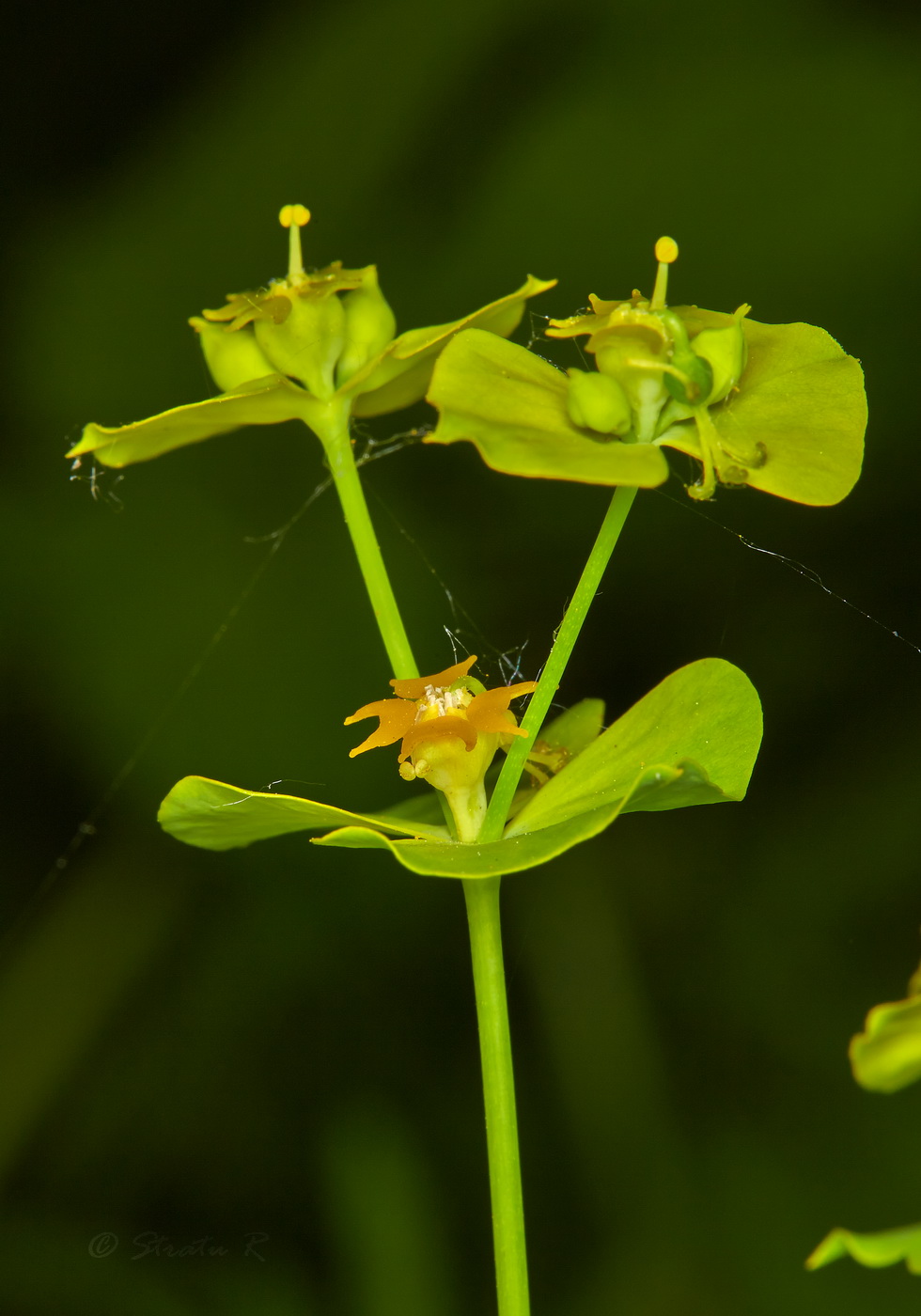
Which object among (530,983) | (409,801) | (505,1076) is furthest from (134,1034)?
(505,1076)

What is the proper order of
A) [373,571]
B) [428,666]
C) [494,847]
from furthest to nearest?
1. [428,666]
2. [373,571]
3. [494,847]

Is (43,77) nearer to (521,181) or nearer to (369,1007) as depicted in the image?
(521,181)

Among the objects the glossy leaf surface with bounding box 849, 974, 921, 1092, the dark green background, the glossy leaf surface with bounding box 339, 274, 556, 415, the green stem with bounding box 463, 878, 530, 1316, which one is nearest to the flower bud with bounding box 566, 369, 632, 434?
the glossy leaf surface with bounding box 339, 274, 556, 415

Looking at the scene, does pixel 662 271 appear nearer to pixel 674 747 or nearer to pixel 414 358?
pixel 414 358

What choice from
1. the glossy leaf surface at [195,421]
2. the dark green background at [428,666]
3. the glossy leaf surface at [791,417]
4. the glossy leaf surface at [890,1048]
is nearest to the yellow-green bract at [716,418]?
the glossy leaf surface at [791,417]

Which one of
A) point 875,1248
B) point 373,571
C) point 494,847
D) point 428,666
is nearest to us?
point 875,1248

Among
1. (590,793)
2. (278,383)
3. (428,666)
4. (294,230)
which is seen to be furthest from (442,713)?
(428,666)

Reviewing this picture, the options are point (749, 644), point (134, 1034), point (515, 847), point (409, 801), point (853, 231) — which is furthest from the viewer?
point (853, 231)
